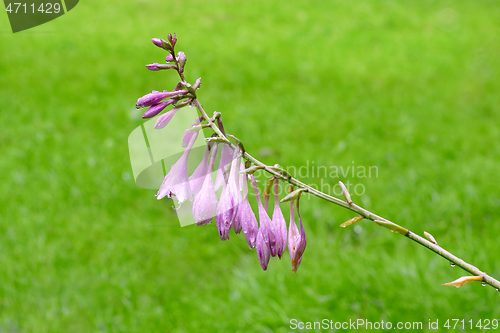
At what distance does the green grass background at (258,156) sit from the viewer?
9.68 feet

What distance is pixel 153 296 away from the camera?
127 inches

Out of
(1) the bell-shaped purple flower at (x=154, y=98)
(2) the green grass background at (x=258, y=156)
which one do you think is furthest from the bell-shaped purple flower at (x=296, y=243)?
(2) the green grass background at (x=258, y=156)

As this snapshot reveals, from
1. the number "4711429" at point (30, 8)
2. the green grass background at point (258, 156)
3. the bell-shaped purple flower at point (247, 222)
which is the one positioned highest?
the number "4711429" at point (30, 8)

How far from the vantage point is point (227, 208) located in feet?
3.73

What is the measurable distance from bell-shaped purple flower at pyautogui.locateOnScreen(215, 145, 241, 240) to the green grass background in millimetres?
1814

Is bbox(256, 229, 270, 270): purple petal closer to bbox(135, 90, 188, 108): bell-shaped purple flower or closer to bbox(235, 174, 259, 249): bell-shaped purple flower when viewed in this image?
bbox(235, 174, 259, 249): bell-shaped purple flower

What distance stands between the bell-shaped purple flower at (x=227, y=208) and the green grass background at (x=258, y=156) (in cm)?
181

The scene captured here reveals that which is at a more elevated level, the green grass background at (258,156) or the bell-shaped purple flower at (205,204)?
the bell-shaped purple flower at (205,204)

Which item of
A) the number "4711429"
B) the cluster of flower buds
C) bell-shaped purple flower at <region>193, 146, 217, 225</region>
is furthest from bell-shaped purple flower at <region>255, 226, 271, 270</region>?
the number "4711429"

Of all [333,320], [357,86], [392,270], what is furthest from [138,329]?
[357,86]

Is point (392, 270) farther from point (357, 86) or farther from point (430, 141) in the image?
point (357, 86)

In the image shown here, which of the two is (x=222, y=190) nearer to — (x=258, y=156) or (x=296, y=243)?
(x=296, y=243)

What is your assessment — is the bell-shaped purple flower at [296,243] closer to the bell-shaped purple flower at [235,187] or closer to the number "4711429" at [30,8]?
the bell-shaped purple flower at [235,187]

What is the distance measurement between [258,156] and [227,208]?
369 cm
